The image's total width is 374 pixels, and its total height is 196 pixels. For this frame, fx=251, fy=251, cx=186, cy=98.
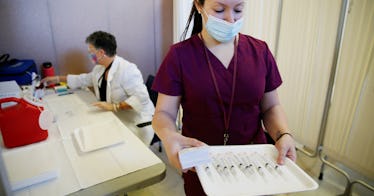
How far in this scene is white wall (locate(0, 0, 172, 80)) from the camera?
2.22 metres

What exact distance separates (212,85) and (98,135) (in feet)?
2.53

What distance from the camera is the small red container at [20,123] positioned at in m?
1.11

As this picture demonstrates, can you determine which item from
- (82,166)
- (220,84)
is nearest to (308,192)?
(220,84)

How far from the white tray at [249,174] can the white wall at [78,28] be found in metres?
2.19

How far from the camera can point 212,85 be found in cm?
82

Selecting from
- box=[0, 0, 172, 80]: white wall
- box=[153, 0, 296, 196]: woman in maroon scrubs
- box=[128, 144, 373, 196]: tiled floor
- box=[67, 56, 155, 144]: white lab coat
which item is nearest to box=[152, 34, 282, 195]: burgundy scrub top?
box=[153, 0, 296, 196]: woman in maroon scrubs

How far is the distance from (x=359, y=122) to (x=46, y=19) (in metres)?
2.70

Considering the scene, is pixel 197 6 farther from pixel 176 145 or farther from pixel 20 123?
pixel 20 123

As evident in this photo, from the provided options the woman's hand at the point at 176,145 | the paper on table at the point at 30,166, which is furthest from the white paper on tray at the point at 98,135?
the woman's hand at the point at 176,145

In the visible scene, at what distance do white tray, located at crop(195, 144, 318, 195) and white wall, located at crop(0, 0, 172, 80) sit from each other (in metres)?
2.19

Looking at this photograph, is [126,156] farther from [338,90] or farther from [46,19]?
[46,19]

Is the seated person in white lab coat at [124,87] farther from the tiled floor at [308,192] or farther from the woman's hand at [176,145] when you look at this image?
the woman's hand at [176,145]

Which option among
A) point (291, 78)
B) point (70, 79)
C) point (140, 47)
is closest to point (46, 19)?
point (70, 79)

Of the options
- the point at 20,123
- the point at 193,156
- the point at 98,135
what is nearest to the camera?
the point at 193,156
